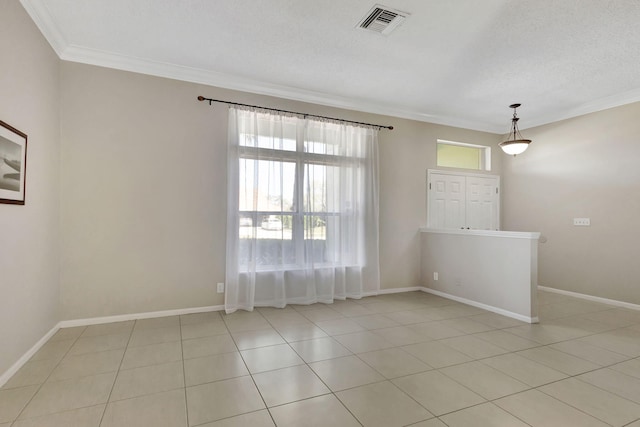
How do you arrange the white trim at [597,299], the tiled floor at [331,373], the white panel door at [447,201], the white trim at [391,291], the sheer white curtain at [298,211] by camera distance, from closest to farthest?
the tiled floor at [331,373], the sheer white curtain at [298,211], the white trim at [597,299], the white trim at [391,291], the white panel door at [447,201]

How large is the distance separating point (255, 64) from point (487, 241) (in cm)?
370

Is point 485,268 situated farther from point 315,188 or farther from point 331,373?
point 331,373

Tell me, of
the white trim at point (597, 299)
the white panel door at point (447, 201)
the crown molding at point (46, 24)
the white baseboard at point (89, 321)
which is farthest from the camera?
the white panel door at point (447, 201)

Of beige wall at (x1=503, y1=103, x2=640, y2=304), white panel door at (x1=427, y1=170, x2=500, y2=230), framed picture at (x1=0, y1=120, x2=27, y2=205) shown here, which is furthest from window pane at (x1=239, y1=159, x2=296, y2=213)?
beige wall at (x1=503, y1=103, x2=640, y2=304)

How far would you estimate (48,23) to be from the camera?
2793 mm


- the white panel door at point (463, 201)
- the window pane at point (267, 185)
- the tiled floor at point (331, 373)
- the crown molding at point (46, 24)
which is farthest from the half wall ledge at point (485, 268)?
the crown molding at point (46, 24)

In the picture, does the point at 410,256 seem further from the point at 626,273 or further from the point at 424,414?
the point at 424,414

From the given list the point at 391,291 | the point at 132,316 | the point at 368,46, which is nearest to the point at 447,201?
the point at 391,291

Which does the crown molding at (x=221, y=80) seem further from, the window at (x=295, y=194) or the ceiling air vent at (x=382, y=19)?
the ceiling air vent at (x=382, y=19)

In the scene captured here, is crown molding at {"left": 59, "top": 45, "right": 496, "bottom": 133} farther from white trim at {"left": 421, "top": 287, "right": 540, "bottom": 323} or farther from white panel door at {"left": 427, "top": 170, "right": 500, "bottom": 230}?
white trim at {"left": 421, "top": 287, "right": 540, "bottom": 323}

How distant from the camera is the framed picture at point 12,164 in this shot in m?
2.22

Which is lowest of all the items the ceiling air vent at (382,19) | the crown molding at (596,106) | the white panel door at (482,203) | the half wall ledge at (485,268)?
the half wall ledge at (485,268)

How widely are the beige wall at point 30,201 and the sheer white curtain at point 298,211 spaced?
1706mm

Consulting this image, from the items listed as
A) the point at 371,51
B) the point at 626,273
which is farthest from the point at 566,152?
the point at 371,51
